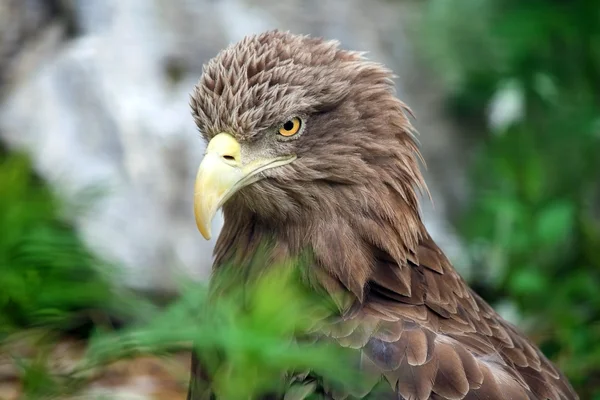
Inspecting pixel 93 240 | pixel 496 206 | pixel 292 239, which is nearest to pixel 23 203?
pixel 292 239

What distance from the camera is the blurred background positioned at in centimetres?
429

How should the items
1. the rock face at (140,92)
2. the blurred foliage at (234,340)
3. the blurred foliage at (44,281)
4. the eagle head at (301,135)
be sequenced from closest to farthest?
the blurred foliage at (234,340) < the blurred foliage at (44,281) < the eagle head at (301,135) < the rock face at (140,92)

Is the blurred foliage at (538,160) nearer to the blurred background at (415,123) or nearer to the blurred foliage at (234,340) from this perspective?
the blurred background at (415,123)

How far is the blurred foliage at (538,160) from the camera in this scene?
414cm

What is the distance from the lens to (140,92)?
4.76 m

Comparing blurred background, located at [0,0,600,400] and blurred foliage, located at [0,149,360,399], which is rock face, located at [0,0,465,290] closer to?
blurred background, located at [0,0,600,400]

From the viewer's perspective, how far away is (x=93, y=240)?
4309 mm

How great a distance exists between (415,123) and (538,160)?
2.91 feet

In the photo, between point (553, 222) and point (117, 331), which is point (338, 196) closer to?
point (117, 331)

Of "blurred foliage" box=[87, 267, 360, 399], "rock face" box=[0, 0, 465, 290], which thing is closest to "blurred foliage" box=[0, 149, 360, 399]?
"blurred foliage" box=[87, 267, 360, 399]

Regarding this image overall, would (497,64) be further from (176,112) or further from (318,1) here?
(176,112)

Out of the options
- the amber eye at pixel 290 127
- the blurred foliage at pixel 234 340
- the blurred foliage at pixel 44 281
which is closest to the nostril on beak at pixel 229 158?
the amber eye at pixel 290 127

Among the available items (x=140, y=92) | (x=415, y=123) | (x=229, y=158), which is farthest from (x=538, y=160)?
(x=229, y=158)

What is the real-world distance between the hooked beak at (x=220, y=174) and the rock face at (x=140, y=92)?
184cm
